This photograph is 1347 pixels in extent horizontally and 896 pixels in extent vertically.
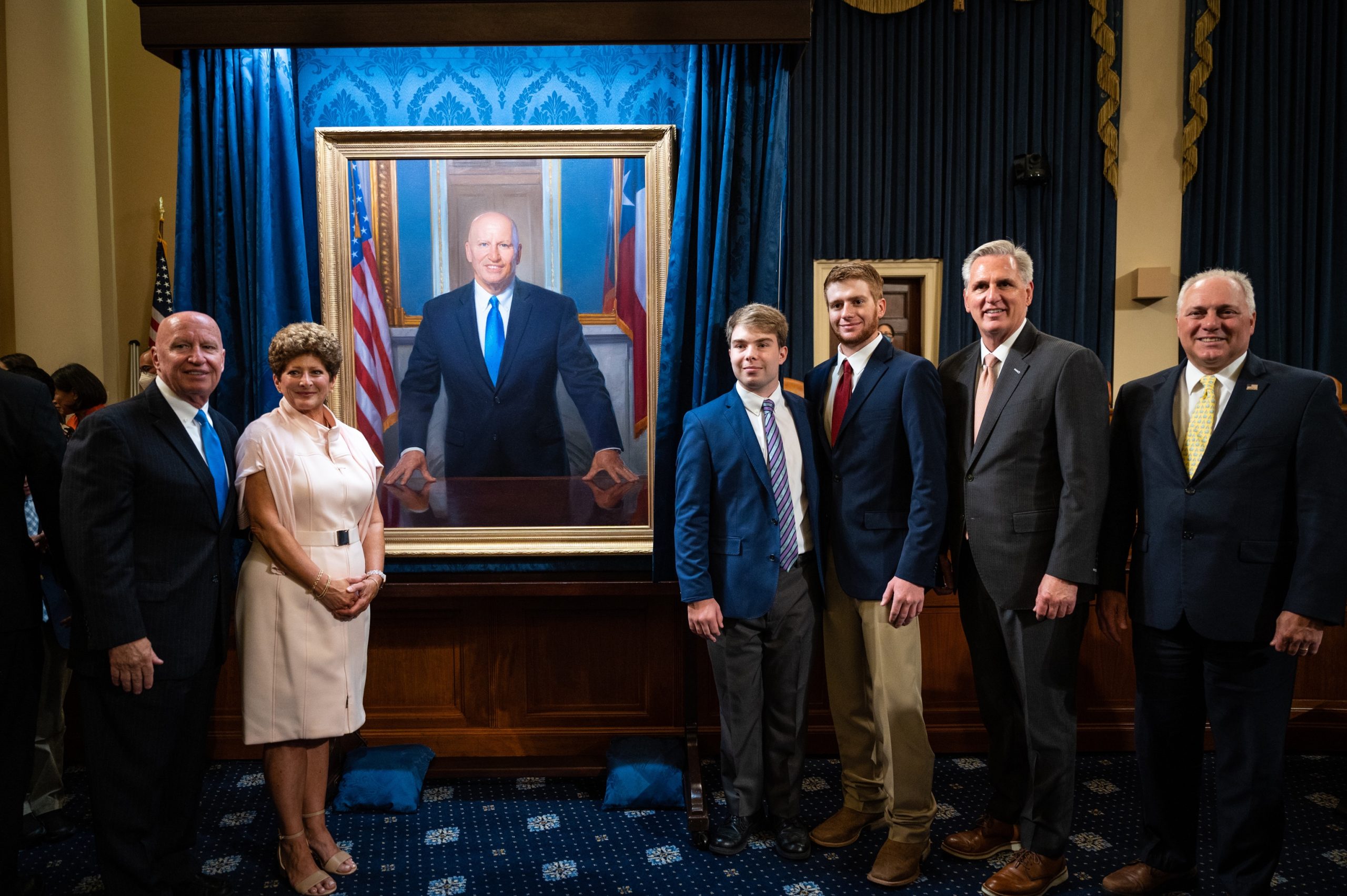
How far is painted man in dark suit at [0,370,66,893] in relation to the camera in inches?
90.7

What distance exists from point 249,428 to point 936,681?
3.03m

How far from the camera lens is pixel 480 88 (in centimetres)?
344

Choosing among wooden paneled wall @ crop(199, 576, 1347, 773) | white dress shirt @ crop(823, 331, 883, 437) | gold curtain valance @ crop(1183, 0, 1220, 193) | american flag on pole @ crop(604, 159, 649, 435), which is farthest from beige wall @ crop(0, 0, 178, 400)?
gold curtain valance @ crop(1183, 0, 1220, 193)

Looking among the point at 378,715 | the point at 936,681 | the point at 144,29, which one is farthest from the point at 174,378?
the point at 936,681

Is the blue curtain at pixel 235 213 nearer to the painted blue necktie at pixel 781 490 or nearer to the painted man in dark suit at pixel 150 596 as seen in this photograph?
the painted man in dark suit at pixel 150 596

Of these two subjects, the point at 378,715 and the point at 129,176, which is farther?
the point at 129,176

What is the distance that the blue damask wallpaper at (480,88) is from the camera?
11.2 feet

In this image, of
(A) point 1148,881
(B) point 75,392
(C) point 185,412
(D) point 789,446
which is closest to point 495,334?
(C) point 185,412

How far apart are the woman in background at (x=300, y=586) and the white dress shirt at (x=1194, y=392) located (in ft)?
8.60

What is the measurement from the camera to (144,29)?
2979 millimetres

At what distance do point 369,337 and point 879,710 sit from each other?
2.53 meters

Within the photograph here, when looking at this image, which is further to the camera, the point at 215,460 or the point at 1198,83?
the point at 1198,83

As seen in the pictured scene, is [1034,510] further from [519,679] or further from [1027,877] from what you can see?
[519,679]

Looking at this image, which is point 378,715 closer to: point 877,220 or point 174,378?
point 174,378
